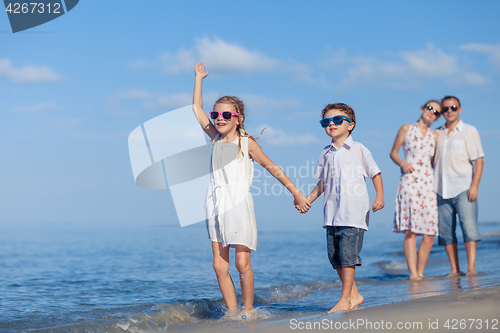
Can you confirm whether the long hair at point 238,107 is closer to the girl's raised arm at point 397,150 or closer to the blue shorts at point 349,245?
the blue shorts at point 349,245

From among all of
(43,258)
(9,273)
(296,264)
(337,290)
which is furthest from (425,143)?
(43,258)

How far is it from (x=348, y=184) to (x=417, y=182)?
8.09 ft

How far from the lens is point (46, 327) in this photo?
3961 millimetres

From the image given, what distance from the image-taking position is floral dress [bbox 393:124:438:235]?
585cm

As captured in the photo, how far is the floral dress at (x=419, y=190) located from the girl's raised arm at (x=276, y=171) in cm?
249

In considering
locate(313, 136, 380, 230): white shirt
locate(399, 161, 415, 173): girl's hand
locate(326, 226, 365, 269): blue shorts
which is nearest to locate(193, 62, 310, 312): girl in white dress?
locate(313, 136, 380, 230): white shirt

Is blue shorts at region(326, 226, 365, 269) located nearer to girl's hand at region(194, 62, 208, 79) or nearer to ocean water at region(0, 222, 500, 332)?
ocean water at region(0, 222, 500, 332)

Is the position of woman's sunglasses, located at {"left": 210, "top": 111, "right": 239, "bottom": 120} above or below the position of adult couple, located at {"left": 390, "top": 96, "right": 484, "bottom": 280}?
above

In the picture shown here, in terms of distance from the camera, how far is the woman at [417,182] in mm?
5852

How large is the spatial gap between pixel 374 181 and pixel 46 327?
313 cm

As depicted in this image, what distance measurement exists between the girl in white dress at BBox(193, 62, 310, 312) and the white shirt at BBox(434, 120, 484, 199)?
288 cm

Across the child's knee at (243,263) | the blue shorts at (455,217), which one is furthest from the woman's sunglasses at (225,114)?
the blue shorts at (455,217)

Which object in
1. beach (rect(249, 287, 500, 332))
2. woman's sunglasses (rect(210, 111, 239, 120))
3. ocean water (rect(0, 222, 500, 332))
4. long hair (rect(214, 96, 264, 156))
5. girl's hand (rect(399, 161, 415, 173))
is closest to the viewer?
beach (rect(249, 287, 500, 332))

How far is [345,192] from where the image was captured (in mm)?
3760
